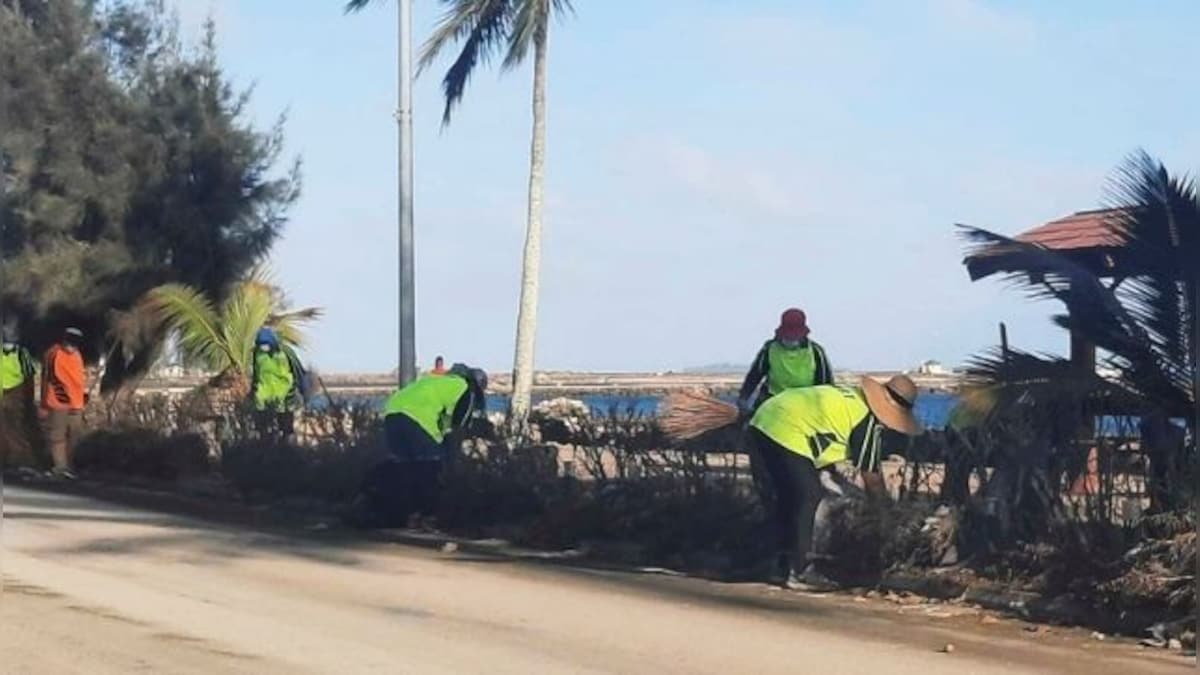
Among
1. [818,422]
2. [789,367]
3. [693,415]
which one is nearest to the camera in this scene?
[818,422]

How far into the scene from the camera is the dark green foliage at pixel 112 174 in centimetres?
2598

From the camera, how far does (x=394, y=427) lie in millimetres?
17266

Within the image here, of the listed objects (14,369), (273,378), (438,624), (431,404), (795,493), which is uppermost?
(14,369)

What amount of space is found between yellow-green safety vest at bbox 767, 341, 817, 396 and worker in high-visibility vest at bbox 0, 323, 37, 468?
40.3ft

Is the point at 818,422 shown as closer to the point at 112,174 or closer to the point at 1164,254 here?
the point at 1164,254

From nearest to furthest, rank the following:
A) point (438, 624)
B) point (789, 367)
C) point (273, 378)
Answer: point (438, 624)
point (789, 367)
point (273, 378)

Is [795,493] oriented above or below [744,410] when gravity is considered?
below

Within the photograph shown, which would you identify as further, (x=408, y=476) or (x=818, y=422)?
(x=408, y=476)

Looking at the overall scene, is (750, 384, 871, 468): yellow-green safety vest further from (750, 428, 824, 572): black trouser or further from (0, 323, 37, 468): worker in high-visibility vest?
A: (0, 323, 37, 468): worker in high-visibility vest

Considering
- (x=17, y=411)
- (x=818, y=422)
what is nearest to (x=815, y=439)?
(x=818, y=422)

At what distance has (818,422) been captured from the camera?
13.4m

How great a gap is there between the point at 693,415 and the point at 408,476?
314cm

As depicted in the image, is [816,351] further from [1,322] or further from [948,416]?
[1,322]

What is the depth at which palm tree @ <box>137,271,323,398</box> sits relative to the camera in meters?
25.5
